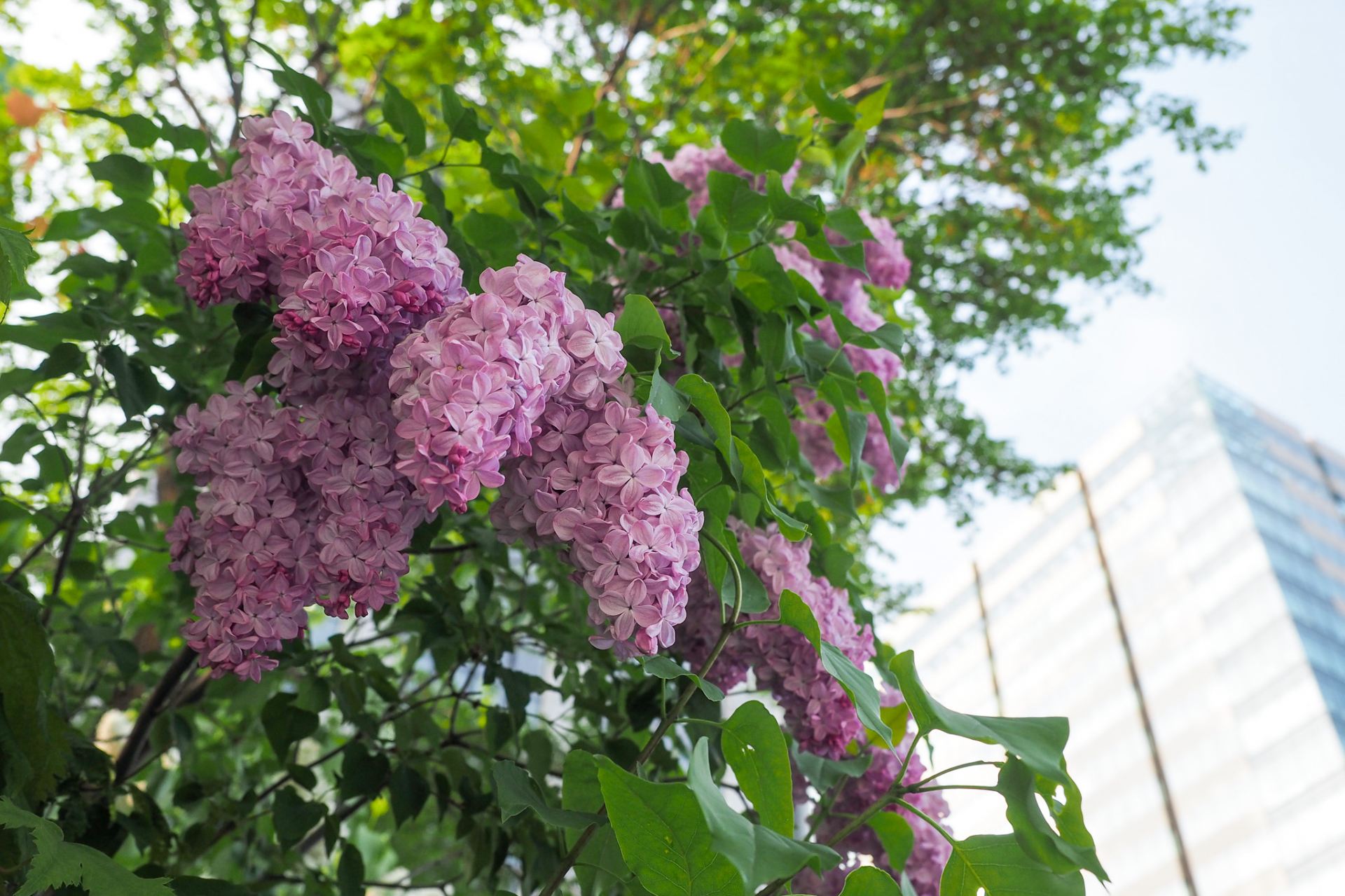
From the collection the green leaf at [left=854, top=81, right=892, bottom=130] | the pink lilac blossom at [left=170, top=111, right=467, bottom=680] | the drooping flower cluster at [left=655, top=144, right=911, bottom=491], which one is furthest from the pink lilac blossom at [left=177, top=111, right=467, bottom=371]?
the green leaf at [left=854, top=81, right=892, bottom=130]

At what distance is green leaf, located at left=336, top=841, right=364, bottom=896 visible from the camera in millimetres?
847

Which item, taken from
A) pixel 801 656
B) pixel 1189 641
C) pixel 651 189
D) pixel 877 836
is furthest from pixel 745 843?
pixel 1189 641

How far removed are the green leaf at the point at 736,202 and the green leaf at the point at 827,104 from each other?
9.3 inches

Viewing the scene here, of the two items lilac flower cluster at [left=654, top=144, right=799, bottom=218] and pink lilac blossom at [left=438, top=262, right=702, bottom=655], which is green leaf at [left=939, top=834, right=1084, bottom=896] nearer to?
pink lilac blossom at [left=438, top=262, right=702, bottom=655]

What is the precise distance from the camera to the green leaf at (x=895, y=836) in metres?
0.72

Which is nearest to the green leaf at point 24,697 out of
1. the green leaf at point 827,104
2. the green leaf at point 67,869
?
the green leaf at point 67,869

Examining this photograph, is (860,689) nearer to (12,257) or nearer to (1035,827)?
(1035,827)

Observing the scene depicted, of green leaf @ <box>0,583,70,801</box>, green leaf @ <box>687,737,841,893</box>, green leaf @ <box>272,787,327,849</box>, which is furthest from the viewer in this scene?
green leaf @ <box>272,787,327,849</box>

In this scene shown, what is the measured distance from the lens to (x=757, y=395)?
80 cm

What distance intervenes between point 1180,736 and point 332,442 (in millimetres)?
26237

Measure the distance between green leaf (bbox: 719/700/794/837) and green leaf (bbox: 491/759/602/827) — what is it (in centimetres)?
8

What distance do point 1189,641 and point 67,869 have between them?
87.0ft

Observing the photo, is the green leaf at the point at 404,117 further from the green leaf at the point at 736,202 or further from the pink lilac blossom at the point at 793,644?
the pink lilac blossom at the point at 793,644

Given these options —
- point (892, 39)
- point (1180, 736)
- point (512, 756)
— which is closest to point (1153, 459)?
point (1180, 736)
